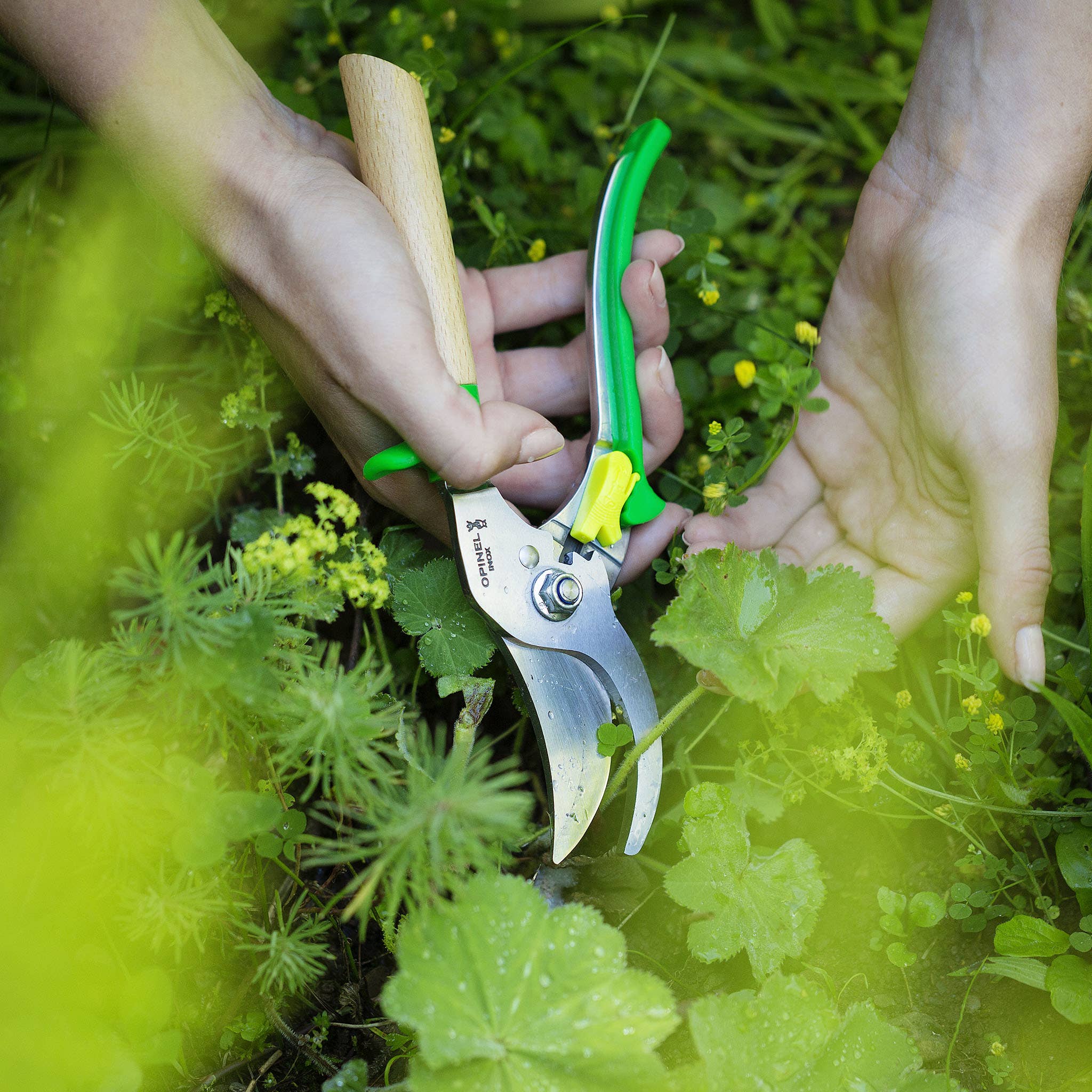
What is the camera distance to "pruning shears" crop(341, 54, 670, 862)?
201cm

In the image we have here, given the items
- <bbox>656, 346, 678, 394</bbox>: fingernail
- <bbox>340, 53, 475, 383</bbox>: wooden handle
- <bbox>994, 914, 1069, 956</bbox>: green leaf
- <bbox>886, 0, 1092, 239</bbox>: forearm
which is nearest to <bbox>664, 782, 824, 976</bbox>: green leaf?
<bbox>994, 914, 1069, 956</bbox>: green leaf

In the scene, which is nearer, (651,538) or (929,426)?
(929,426)

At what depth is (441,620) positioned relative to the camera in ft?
6.96

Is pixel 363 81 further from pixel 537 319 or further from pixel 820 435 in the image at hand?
pixel 820 435

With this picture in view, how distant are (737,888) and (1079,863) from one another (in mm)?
816

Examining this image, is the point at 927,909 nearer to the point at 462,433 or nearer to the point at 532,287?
the point at 462,433

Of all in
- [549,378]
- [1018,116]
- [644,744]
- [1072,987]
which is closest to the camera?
[1072,987]

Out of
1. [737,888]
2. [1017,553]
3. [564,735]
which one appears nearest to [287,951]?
[564,735]

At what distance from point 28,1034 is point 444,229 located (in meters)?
1.91

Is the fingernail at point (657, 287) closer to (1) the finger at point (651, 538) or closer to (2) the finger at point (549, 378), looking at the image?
(2) the finger at point (549, 378)

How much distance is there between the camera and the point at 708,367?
2871mm

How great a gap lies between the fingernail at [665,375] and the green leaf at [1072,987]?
1581mm

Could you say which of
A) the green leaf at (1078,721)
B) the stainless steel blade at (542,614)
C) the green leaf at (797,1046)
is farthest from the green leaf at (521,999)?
the green leaf at (1078,721)

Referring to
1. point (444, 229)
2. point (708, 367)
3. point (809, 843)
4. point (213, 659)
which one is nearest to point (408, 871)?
point (213, 659)
